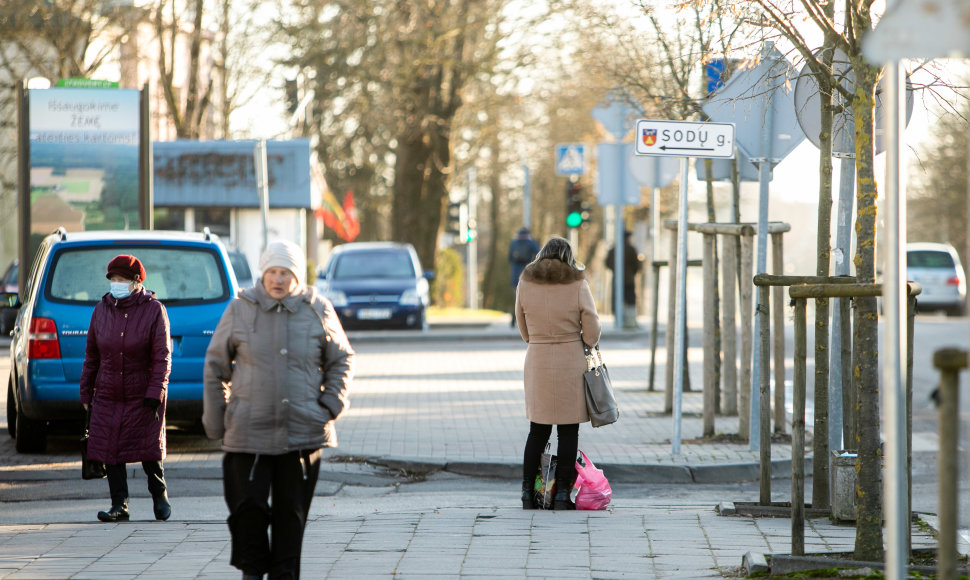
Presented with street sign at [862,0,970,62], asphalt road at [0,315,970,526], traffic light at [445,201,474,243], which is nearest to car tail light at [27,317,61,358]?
asphalt road at [0,315,970,526]

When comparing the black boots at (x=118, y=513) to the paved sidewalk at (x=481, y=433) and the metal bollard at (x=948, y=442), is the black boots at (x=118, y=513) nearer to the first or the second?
the paved sidewalk at (x=481, y=433)

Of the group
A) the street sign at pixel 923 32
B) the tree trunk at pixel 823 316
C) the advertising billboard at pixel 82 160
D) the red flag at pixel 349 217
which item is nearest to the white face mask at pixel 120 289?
the tree trunk at pixel 823 316

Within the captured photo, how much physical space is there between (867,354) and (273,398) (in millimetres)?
2524

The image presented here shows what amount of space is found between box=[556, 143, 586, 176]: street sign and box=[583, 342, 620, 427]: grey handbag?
17748 millimetres

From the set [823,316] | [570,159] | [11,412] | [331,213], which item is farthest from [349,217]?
[823,316]

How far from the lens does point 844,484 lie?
6906mm

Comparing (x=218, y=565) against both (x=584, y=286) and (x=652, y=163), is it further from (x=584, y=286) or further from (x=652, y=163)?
(x=652, y=163)

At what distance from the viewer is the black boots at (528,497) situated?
25.4 ft

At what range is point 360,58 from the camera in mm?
29359

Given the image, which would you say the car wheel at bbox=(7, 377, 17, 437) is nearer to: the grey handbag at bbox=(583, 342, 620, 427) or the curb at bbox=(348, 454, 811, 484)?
the curb at bbox=(348, 454, 811, 484)

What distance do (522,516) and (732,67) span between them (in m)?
4.24

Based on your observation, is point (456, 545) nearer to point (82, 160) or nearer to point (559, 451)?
point (559, 451)

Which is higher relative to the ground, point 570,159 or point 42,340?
point 570,159

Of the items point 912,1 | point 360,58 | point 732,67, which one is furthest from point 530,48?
point 912,1
